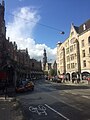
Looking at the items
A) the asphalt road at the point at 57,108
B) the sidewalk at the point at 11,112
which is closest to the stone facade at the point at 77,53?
the asphalt road at the point at 57,108

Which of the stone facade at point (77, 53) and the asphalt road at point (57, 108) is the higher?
the stone facade at point (77, 53)

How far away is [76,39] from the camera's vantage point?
9300cm

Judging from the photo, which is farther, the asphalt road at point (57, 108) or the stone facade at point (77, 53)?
the stone facade at point (77, 53)

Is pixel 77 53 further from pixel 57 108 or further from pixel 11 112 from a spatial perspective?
pixel 11 112

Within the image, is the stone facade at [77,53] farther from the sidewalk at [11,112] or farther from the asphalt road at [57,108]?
the sidewalk at [11,112]

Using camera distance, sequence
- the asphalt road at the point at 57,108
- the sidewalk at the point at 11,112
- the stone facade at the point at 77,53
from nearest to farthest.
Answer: the sidewalk at the point at 11,112
the asphalt road at the point at 57,108
the stone facade at the point at 77,53

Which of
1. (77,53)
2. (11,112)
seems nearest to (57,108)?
(11,112)

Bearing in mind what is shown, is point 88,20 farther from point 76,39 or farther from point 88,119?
point 88,119

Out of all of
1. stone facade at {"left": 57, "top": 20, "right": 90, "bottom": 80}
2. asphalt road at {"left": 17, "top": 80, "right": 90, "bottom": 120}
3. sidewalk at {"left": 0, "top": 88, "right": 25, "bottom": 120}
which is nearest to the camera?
sidewalk at {"left": 0, "top": 88, "right": 25, "bottom": 120}

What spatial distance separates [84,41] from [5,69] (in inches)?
1511

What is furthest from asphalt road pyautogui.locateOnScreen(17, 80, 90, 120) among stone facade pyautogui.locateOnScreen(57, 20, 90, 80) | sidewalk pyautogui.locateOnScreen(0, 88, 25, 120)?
stone facade pyautogui.locateOnScreen(57, 20, 90, 80)

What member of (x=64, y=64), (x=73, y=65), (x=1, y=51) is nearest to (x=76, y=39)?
(x=73, y=65)

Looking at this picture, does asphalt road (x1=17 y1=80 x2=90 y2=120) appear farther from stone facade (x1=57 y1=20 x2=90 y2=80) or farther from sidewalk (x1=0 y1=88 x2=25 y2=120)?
stone facade (x1=57 y1=20 x2=90 y2=80)

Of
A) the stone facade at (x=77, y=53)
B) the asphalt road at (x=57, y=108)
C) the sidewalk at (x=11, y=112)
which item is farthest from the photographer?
the stone facade at (x=77, y=53)
